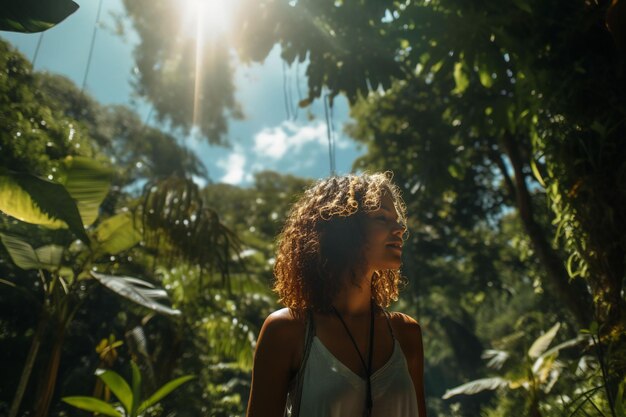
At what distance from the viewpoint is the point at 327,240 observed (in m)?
1.69

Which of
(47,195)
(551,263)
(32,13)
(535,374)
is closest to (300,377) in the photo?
(32,13)

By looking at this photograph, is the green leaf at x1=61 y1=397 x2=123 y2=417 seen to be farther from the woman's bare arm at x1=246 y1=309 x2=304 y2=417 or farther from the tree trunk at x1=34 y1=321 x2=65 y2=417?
the woman's bare arm at x1=246 y1=309 x2=304 y2=417

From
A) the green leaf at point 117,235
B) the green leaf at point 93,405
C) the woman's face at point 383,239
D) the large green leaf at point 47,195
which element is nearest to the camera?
the woman's face at point 383,239

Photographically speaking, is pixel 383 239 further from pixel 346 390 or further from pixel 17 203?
pixel 17 203

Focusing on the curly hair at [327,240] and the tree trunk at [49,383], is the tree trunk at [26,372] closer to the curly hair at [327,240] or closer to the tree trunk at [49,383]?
the tree trunk at [49,383]

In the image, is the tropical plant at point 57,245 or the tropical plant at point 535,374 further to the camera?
the tropical plant at point 535,374

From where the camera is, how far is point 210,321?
6.27m

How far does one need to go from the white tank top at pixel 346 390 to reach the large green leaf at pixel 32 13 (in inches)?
71.9

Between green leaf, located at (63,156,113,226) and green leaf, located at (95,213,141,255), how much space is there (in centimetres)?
60

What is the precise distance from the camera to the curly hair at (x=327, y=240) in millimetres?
1626

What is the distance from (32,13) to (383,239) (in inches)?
73.4

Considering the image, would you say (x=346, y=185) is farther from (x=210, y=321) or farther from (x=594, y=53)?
(x=210, y=321)

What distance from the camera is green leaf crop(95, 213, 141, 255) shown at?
4.38 meters

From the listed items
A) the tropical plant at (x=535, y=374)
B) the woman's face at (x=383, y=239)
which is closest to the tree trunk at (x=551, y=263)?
the tropical plant at (x=535, y=374)
